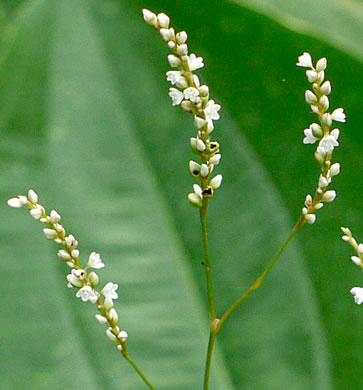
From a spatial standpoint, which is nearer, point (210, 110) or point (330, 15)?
point (210, 110)

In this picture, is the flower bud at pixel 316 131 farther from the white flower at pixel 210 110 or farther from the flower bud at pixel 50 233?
the flower bud at pixel 50 233

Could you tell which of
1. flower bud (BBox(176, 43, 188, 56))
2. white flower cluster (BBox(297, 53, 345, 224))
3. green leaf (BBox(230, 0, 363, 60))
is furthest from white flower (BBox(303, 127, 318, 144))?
green leaf (BBox(230, 0, 363, 60))

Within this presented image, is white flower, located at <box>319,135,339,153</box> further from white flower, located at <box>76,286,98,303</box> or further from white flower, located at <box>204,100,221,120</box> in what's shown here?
white flower, located at <box>76,286,98,303</box>

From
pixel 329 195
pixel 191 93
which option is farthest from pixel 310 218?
pixel 191 93

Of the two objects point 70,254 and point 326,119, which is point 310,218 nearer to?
point 326,119

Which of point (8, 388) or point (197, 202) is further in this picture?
point (8, 388)

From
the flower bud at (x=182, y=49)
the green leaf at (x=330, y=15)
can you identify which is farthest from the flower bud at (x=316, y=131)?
the green leaf at (x=330, y=15)

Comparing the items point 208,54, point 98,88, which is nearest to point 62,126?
point 98,88

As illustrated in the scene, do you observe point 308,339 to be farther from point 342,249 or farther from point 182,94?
point 182,94
